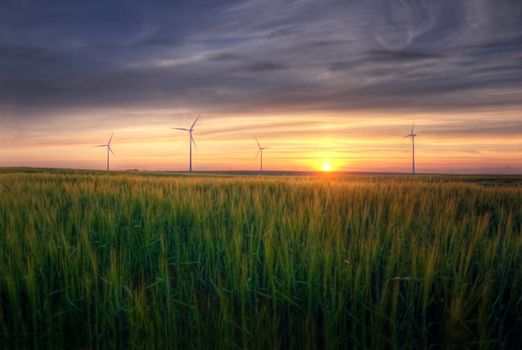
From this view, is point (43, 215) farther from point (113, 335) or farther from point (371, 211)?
point (371, 211)

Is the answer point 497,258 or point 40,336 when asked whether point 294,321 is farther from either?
point 497,258

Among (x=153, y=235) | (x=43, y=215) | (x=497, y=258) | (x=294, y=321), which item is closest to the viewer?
(x=294, y=321)

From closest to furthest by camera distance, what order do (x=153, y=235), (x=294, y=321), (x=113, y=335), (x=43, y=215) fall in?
(x=113, y=335), (x=294, y=321), (x=153, y=235), (x=43, y=215)

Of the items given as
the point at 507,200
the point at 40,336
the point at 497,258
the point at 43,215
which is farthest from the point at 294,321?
the point at 507,200

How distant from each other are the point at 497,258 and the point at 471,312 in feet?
3.55

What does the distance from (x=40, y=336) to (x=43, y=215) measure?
9.83ft

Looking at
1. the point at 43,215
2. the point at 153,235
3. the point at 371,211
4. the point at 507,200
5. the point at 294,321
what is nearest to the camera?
the point at 294,321

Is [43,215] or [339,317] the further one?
[43,215]

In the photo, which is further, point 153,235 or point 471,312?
point 153,235

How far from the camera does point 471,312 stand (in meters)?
2.86

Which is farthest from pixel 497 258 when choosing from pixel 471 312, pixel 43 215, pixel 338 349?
pixel 43 215

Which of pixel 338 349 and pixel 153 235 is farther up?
pixel 153 235

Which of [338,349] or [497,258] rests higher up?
[497,258]

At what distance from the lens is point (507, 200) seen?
866 centimetres
